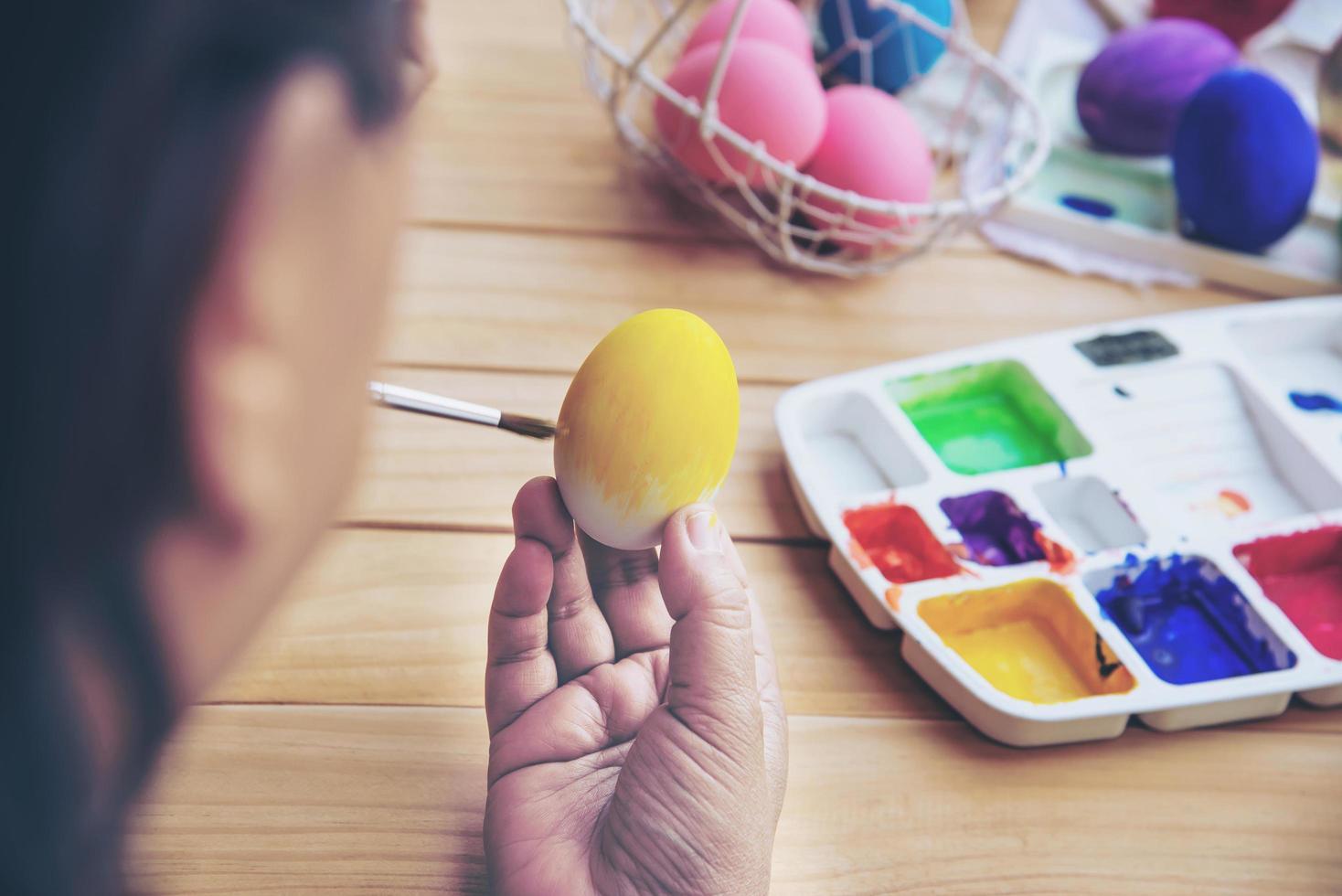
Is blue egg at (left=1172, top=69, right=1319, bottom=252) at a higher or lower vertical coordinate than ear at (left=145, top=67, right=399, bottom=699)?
lower

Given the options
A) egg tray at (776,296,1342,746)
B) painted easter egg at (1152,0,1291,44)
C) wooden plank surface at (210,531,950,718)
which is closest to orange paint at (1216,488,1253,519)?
egg tray at (776,296,1342,746)

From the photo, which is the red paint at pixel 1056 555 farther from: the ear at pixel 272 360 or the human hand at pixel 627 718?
the ear at pixel 272 360

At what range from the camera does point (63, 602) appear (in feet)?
0.64

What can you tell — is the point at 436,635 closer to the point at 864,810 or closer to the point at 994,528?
the point at 864,810

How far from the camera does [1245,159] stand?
→ 0.85m

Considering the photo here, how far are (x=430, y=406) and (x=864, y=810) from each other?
0.30m

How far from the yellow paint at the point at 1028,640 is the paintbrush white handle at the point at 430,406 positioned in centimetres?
27

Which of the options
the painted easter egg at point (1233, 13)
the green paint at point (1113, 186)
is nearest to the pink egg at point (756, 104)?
the green paint at point (1113, 186)

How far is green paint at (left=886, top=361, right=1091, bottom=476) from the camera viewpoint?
28.8 inches

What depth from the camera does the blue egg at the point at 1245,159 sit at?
33.3 inches

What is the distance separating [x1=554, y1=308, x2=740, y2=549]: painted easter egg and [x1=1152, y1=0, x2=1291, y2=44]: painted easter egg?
2.91 ft

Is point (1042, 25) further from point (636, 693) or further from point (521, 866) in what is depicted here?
point (521, 866)

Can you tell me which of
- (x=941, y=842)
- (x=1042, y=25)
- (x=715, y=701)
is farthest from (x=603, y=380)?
(x=1042, y=25)

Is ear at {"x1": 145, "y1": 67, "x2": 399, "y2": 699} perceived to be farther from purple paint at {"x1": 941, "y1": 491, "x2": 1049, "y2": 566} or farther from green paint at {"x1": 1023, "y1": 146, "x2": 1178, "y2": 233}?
green paint at {"x1": 1023, "y1": 146, "x2": 1178, "y2": 233}
